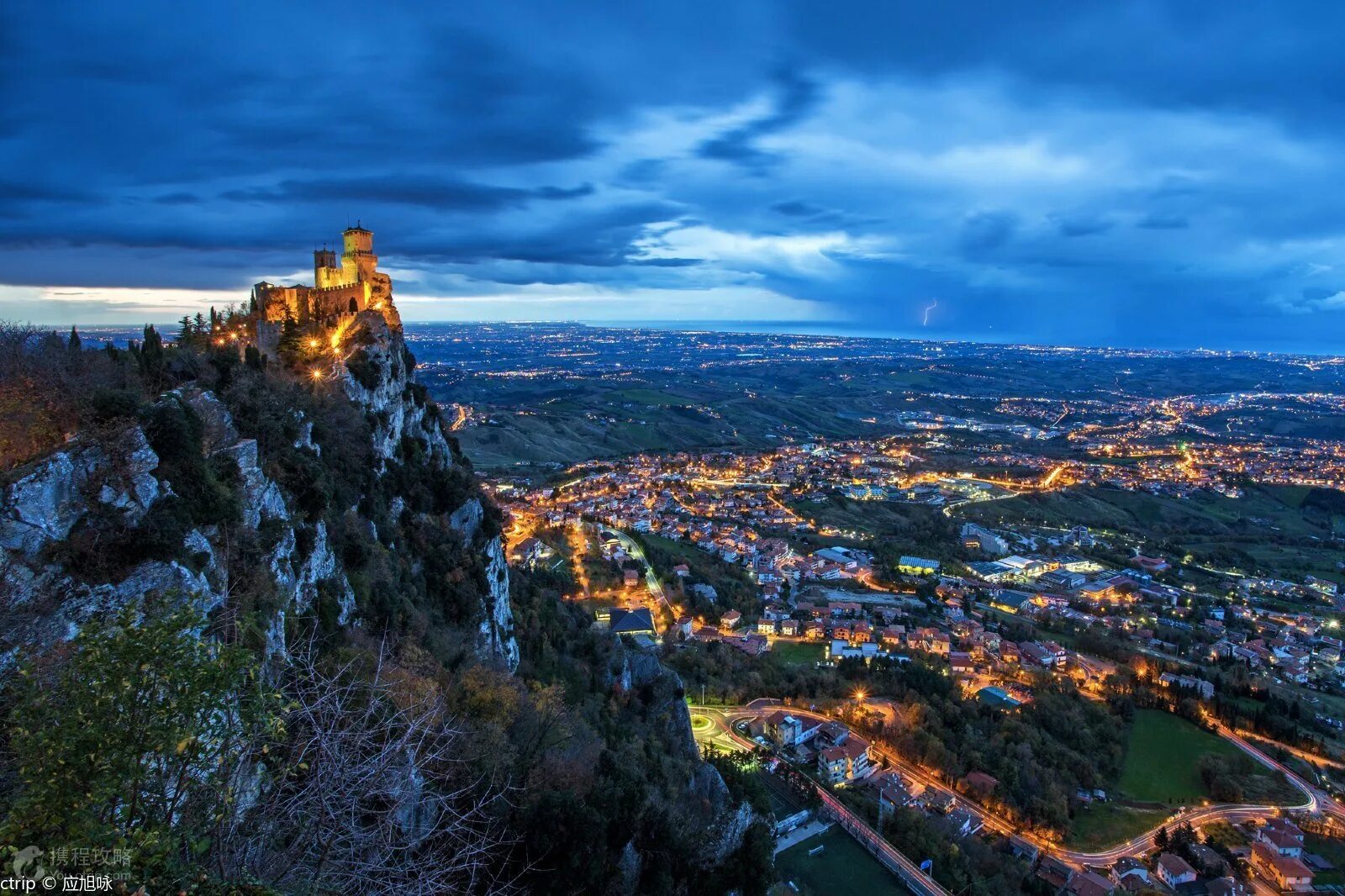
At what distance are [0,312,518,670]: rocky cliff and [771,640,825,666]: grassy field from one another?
66.2 feet

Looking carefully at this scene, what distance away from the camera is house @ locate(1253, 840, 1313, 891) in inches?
871

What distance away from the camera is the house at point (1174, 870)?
21844mm

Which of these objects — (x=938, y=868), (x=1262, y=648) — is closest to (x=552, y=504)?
(x=938, y=868)

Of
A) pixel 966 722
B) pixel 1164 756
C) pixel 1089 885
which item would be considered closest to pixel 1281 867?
pixel 1164 756

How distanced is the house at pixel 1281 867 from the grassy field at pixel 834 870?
44.1 feet

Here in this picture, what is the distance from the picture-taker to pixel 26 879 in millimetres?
4504

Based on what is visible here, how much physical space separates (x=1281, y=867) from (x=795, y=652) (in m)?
19.6

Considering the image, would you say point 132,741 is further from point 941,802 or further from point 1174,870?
point 1174,870

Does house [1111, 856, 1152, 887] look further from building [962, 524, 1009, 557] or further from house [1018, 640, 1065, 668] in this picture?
building [962, 524, 1009, 557]

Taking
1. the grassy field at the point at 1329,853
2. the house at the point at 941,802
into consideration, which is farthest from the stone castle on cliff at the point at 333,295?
the grassy field at the point at 1329,853

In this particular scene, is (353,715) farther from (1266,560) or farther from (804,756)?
(1266,560)

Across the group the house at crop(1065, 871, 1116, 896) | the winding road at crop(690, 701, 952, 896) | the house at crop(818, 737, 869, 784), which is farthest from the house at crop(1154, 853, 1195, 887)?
the house at crop(818, 737, 869, 784)

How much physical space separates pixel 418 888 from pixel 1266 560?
75.2 meters

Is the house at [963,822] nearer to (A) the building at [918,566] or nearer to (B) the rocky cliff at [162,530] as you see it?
(B) the rocky cliff at [162,530]
